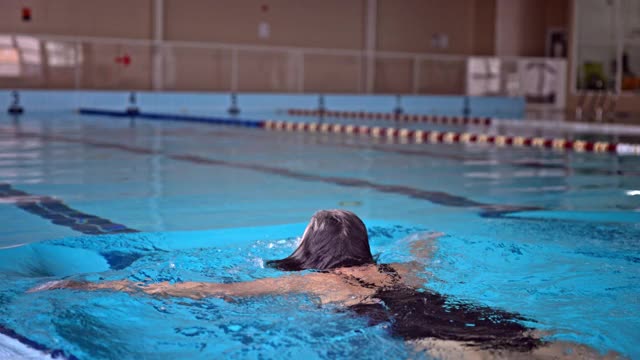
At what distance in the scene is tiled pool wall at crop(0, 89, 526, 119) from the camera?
64.3 ft

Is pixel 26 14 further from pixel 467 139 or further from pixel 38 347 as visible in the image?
pixel 38 347

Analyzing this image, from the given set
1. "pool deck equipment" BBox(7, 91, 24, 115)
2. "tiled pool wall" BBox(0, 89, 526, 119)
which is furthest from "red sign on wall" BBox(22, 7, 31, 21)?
"pool deck equipment" BBox(7, 91, 24, 115)

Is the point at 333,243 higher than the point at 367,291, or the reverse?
the point at 333,243

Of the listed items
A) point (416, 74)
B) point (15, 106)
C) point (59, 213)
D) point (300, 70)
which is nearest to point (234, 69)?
point (300, 70)

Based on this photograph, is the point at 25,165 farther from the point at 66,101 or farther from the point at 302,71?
the point at 302,71

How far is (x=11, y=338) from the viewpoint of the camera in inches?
118

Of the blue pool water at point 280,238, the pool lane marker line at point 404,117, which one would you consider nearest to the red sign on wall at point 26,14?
the pool lane marker line at point 404,117

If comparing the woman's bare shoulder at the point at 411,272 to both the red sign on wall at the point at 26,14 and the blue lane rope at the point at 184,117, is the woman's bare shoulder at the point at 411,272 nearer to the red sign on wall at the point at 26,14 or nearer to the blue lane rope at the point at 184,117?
the blue lane rope at the point at 184,117

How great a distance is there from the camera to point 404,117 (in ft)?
66.3

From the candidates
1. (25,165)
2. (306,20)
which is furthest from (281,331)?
(306,20)

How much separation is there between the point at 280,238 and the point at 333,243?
143 cm

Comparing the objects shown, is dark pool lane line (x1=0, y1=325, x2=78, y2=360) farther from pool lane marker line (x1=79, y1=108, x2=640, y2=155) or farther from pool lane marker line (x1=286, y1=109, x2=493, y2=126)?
pool lane marker line (x1=286, y1=109, x2=493, y2=126)

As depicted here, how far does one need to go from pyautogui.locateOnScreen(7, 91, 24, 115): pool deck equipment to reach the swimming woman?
1605 cm

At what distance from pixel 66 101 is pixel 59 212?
14805mm
